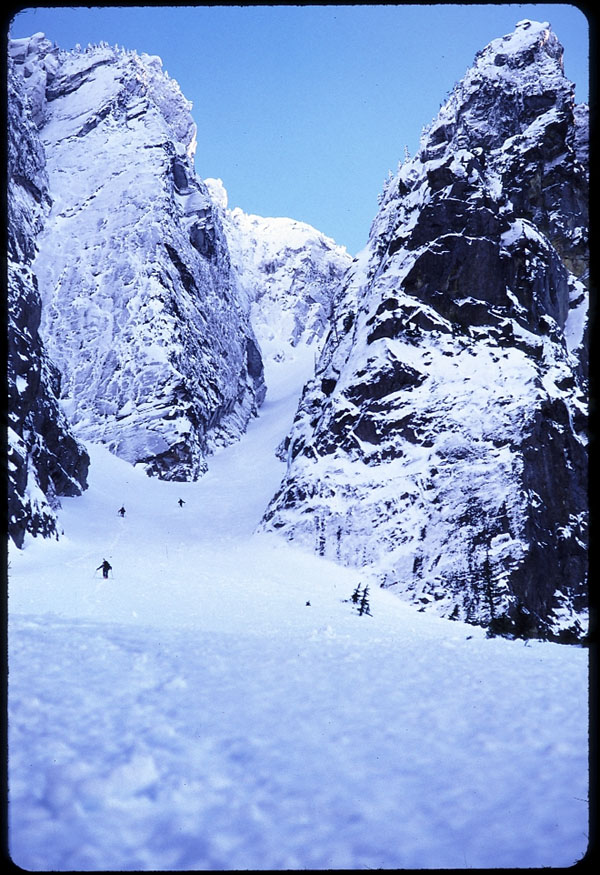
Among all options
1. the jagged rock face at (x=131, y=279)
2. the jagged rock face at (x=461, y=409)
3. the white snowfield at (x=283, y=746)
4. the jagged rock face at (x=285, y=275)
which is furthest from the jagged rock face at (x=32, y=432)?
the jagged rock face at (x=285, y=275)

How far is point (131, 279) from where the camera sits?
206 feet

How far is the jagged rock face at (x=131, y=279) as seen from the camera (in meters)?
57.2

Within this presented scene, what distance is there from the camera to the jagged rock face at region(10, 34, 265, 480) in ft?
188

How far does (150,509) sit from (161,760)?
37.7 meters

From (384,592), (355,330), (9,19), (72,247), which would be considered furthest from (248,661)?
(72,247)

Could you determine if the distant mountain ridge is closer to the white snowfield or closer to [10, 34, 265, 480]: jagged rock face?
[10, 34, 265, 480]: jagged rock face

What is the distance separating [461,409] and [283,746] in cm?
2410

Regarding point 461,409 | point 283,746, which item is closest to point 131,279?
point 461,409

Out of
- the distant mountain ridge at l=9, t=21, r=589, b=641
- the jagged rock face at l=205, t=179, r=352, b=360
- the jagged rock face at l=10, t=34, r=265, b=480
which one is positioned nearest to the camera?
the distant mountain ridge at l=9, t=21, r=589, b=641

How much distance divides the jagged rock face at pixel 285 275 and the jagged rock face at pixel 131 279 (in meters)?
21.1

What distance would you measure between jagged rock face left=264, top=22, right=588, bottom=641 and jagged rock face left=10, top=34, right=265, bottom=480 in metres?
18.0

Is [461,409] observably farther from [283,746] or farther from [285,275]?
[285,275]

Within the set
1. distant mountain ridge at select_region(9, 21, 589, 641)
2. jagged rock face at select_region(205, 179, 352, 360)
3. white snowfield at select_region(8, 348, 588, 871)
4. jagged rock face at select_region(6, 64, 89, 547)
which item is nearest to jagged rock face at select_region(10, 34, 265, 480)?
distant mountain ridge at select_region(9, 21, 589, 641)

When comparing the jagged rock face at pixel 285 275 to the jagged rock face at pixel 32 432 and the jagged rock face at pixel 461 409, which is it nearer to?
the jagged rock face at pixel 461 409
